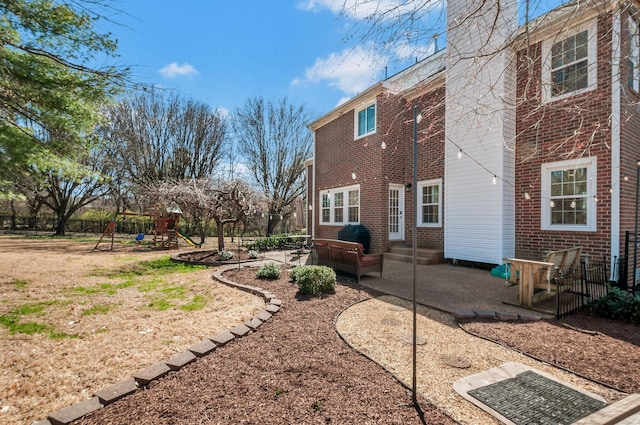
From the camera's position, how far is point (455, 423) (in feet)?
7.09

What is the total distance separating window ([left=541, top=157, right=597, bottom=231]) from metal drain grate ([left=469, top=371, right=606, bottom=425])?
5925mm

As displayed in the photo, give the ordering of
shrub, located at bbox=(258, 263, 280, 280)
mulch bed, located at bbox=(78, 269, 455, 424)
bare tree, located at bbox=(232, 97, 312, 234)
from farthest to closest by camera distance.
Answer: bare tree, located at bbox=(232, 97, 312, 234) → shrub, located at bbox=(258, 263, 280, 280) → mulch bed, located at bbox=(78, 269, 455, 424)

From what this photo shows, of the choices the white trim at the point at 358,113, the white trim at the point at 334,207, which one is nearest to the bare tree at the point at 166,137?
the white trim at the point at 334,207

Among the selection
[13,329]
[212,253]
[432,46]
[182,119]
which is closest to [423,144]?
[432,46]

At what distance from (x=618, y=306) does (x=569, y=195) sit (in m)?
3.55

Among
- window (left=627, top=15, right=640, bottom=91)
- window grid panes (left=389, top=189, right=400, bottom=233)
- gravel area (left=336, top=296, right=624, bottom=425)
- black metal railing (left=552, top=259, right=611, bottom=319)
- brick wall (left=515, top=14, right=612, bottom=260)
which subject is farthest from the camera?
window grid panes (left=389, top=189, right=400, bottom=233)

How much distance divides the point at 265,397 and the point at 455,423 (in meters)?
1.51

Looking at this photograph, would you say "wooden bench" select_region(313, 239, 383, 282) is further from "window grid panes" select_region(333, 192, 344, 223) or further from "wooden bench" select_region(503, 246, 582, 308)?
"window grid panes" select_region(333, 192, 344, 223)

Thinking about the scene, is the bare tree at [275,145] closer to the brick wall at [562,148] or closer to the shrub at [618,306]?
the brick wall at [562,148]

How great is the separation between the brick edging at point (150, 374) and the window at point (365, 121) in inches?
334

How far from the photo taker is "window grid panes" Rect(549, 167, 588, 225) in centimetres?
690

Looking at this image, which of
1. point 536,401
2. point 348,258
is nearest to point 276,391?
point 536,401

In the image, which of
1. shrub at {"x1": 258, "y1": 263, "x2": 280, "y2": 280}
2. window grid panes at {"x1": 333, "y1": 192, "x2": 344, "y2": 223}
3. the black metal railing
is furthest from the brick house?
shrub at {"x1": 258, "y1": 263, "x2": 280, "y2": 280}

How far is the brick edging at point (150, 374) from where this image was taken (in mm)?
2217
